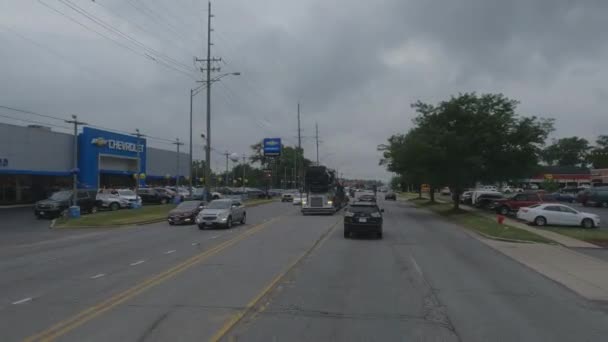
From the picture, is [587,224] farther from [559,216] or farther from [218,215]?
[218,215]

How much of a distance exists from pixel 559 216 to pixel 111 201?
3330 cm

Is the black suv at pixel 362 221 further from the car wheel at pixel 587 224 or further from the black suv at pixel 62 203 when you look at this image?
the black suv at pixel 62 203

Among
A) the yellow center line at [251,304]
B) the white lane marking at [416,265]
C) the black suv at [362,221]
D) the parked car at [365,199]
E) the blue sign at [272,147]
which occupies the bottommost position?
the white lane marking at [416,265]

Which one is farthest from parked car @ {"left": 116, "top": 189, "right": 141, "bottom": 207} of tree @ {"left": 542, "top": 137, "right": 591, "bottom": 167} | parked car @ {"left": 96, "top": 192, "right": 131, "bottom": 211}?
tree @ {"left": 542, "top": 137, "right": 591, "bottom": 167}

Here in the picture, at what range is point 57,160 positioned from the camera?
50.9 metres

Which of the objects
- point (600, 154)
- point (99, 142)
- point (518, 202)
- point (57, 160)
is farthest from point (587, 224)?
point (600, 154)

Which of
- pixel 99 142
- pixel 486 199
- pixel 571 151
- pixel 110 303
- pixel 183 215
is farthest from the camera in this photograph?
pixel 571 151

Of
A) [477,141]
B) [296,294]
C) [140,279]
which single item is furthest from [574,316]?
[477,141]

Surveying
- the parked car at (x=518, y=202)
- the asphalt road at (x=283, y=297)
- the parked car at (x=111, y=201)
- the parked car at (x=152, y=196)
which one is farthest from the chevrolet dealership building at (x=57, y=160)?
the parked car at (x=518, y=202)

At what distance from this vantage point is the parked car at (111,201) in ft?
143

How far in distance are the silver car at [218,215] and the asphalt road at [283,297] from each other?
874cm

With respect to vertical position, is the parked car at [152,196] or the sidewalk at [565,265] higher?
the parked car at [152,196]

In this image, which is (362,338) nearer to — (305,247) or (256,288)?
(256,288)

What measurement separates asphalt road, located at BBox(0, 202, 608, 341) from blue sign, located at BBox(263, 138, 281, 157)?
217ft
